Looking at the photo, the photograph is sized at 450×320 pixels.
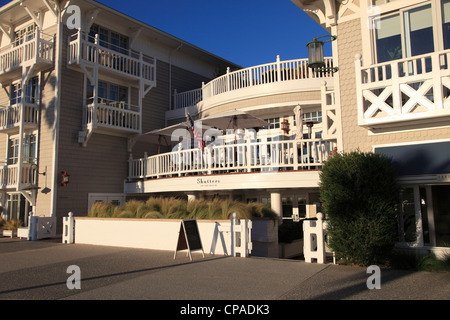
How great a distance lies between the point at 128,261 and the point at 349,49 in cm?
783

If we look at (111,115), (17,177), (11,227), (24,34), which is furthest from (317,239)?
(24,34)

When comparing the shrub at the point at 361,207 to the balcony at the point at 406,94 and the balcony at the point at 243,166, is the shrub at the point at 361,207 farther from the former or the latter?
the balcony at the point at 243,166

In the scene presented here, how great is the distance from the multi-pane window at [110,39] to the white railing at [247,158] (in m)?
6.03

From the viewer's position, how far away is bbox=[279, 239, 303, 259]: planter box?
37.8 ft

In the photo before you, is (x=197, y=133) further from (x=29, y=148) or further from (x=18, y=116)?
(x=18, y=116)

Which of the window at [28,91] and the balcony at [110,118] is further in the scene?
the window at [28,91]

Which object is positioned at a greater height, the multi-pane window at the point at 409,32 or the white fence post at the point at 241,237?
the multi-pane window at the point at 409,32

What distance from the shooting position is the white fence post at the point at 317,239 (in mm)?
8445

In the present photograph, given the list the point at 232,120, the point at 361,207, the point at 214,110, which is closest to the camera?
the point at 361,207

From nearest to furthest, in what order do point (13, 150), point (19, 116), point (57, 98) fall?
point (57, 98)
point (19, 116)
point (13, 150)

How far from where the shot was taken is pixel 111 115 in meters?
16.6

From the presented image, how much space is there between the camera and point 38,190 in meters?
15.9

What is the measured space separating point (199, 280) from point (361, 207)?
3.67m

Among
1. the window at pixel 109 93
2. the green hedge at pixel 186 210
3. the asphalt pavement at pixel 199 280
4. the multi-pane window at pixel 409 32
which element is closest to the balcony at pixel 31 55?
the window at pixel 109 93
